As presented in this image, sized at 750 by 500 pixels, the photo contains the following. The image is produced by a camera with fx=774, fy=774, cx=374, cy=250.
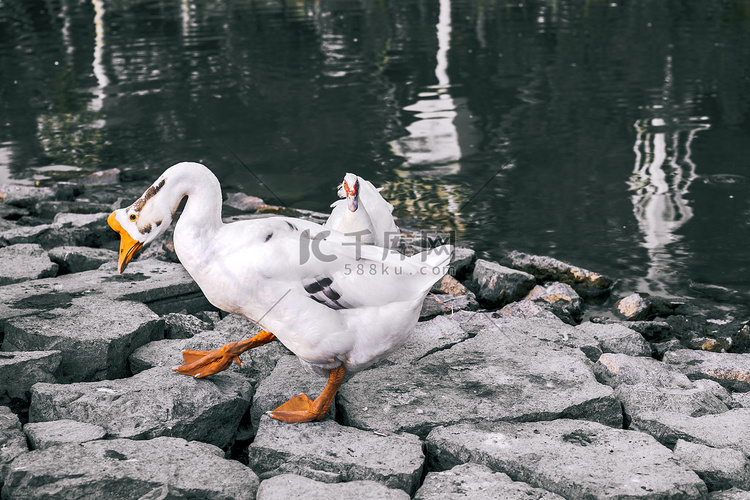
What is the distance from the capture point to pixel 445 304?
4.77 m

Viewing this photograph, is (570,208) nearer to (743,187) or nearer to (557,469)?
(743,187)

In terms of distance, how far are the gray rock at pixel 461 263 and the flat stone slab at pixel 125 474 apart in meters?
2.74

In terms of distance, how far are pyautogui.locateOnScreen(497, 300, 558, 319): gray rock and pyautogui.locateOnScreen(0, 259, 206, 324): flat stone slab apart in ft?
5.99

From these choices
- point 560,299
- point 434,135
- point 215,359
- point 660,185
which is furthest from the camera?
point 434,135

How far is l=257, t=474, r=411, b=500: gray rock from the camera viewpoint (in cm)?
267

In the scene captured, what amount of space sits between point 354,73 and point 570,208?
613cm

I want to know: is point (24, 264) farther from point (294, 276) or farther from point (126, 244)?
point (294, 276)

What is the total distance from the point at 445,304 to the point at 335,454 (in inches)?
76.9

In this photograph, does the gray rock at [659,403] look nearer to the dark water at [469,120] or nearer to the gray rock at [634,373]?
the gray rock at [634,373]

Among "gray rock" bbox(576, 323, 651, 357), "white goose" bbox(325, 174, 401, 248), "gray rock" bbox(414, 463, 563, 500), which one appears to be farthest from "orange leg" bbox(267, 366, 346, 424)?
"gray rock" bbox(576, 323, 651, 357)

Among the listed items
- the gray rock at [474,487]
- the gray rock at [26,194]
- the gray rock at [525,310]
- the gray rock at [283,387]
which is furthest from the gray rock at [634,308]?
the gray rock at [26,194]

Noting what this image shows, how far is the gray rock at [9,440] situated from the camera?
279cm

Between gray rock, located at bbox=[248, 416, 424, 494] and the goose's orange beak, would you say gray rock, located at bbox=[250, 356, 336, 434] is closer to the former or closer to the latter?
gray rock, located at bbox=[248, 416, 424, 494]

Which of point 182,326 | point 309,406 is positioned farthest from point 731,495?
point 182,326
